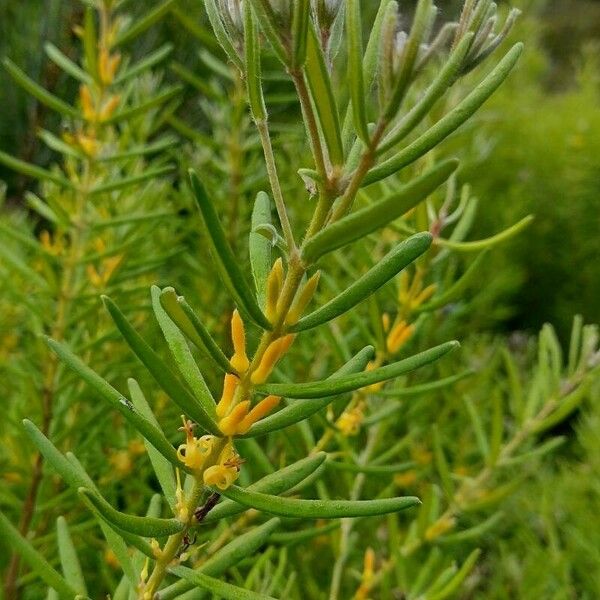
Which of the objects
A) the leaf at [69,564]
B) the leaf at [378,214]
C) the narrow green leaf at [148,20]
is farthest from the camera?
the narrow green leaf at [148,20]

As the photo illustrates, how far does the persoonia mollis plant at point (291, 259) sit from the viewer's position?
232mm

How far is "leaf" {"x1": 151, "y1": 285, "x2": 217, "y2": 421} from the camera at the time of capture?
0.29m

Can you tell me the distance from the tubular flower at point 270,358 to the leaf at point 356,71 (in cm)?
8

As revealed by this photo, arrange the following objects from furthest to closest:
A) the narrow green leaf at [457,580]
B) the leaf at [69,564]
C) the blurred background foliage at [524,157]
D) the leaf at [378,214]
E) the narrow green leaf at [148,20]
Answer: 1. the blurred background foliage at [524,157]
2. the narrow green leaf at [148,20]
3. the narrow green leaf at [457,580]
4. the leaf at [69,564]
5. the leaf at [378,214]

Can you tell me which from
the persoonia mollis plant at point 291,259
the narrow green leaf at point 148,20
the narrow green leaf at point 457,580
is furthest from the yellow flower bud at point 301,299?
the narrow green leaf at point 148,20

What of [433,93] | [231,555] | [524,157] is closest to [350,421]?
[231,555]

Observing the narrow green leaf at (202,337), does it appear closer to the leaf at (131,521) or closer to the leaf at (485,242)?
the leaf at (131,521)

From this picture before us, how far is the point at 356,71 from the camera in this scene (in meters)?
0.23

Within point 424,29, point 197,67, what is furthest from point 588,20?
point 424,29

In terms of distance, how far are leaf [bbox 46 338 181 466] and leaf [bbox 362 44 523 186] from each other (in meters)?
0.11

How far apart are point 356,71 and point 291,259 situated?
6cm

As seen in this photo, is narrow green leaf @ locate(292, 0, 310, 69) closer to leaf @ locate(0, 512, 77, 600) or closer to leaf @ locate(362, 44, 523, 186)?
leaf @ locate(362, 44, 523, 186)

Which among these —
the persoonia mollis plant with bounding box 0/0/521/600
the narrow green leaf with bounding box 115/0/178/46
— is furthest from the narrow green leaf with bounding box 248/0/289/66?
the narrow green leaf with bounding box 115/0/178/46

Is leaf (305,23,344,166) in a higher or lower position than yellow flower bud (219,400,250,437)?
higher
